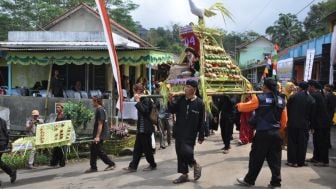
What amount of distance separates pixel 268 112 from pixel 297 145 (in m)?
2.25

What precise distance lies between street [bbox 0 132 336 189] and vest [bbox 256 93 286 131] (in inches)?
42.3

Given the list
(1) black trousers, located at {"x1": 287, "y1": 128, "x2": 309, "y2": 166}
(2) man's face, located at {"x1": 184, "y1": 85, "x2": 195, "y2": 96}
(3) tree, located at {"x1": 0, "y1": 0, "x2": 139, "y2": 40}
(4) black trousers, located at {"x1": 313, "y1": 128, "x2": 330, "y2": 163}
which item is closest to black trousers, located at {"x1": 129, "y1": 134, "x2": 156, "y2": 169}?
(2) man's face, located at {"x1": 184, "y1": 85, "x2": 195, "y2": 96}

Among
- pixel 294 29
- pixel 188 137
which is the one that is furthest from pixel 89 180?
pixel 294 29

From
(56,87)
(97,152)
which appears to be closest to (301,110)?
(97,152)

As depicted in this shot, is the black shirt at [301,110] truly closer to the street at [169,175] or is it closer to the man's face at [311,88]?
the man's face at [311,88]

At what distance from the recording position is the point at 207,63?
883 centimetres

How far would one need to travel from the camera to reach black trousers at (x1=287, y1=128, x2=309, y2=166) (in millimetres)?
8906

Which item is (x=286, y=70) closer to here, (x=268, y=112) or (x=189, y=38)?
(x=189, y=38)

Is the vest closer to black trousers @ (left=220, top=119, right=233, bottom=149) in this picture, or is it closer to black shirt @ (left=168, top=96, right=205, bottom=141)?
black shirt @ (left=168, top=96, right=205, bottom=141)

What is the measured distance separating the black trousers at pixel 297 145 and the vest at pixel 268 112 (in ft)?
6.66

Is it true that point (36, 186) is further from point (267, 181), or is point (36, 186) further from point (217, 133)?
point (217, 133)

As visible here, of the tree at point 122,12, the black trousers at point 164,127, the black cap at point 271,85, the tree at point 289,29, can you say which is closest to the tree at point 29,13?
the tree at point 122,12

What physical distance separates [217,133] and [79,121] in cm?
485

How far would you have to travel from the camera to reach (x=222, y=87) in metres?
8.95
